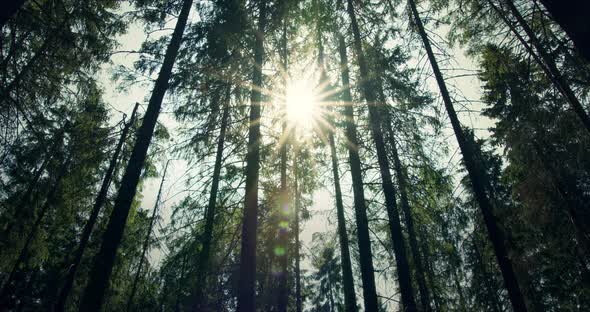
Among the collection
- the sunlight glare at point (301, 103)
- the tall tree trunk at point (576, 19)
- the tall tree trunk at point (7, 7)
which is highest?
the sunlight glare at point (301, 103)

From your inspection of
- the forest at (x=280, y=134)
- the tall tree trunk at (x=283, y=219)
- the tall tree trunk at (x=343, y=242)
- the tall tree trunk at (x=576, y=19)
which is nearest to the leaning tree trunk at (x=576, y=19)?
the tall tree trunk at (x=576, y=19)

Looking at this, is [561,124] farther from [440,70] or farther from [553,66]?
[440,70]

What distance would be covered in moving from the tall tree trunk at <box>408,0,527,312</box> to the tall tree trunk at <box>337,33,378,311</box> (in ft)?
8.75

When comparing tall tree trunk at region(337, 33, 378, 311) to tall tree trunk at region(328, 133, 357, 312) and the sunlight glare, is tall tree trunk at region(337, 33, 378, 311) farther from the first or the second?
tall tree trunk at region(328, 133, 357, 312)

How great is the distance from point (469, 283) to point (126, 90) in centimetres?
2516

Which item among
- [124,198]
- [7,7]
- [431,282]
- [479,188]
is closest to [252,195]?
[124,198]

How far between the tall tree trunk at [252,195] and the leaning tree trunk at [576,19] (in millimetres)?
6203

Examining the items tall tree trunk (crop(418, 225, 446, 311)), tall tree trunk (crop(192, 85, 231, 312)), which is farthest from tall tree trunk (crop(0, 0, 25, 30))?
tall tree trunk (crop(418, 225, 446, 311))

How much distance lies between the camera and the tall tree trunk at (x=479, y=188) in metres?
6.16

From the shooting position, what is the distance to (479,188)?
709 cm

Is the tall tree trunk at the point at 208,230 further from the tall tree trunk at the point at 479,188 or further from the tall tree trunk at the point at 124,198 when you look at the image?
the tall tree trunk at the point at 479,188

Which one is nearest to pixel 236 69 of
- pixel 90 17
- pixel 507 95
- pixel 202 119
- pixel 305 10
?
pixel 202 119

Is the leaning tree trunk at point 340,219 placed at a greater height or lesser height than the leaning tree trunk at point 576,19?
greater

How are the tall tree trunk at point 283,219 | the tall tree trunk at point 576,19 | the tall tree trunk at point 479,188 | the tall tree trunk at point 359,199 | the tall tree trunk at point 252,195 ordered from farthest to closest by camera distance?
1. the tall tree trunk at point 283,219
2. the tall tree trunk at point 359,199
3. the tall tree trunk at point 252,195
4. the tall tree trunk at point 479,188
5. the tall tree trunk at point 576,19
